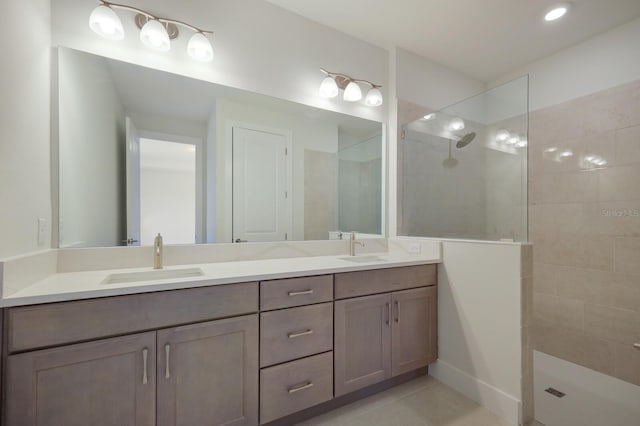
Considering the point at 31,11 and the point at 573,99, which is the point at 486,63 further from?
the point at 31,11

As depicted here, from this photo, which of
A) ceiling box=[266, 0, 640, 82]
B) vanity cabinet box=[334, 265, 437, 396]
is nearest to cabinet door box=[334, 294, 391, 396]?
vanity cabinet box=[334, 265, 437, 396]

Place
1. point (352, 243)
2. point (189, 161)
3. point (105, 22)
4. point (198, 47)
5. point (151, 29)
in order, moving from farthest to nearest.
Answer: point (352, 243)
point (189, 161)
point (198, 47)
point (151, 29)
point (105, 22)

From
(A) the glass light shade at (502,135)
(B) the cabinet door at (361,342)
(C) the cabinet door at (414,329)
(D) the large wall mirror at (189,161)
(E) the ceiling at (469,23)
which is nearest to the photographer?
(D) the large wall mirror at (189,161)

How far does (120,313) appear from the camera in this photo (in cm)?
106

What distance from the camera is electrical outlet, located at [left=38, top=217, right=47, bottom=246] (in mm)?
1211

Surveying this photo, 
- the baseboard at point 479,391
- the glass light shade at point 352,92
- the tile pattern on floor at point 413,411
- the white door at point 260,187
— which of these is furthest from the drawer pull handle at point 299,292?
the glass light shade at point 352,92

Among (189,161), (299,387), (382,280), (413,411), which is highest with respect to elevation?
(189,161)

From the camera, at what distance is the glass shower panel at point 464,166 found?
2014 mm

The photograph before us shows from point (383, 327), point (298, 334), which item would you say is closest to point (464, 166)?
point (383, 327)

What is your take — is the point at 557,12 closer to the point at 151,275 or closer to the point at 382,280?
the point at 382,280

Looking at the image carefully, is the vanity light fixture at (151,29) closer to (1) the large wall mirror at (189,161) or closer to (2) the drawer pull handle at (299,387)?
(1) the large wall mirror at (189,161)

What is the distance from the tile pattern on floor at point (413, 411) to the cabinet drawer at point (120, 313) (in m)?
0.87

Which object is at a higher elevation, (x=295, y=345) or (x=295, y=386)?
(x=295, y=345)

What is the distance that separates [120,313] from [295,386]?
887 mm
